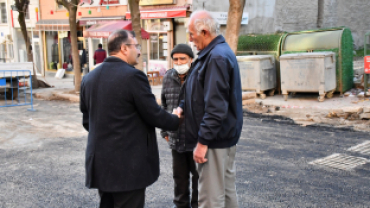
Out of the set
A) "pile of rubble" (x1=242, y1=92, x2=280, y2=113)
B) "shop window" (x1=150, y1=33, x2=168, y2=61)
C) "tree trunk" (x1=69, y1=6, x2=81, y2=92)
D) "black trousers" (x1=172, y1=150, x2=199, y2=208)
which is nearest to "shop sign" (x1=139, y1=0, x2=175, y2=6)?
"shop window" (x1=150, y1=33, x2=168, y2=61)

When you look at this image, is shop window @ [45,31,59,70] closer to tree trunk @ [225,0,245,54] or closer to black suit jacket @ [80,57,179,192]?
tree trunk @ [225,0,245,54]

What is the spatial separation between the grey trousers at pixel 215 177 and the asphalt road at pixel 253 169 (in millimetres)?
1114

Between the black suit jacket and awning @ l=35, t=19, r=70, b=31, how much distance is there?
2286cm

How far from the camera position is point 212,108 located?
289 cm

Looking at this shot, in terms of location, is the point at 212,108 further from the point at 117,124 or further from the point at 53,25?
the point at 53,25

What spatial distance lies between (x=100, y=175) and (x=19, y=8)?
54.3 feet

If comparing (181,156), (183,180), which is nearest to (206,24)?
(181,156)

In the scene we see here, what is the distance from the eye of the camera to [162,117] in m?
2.99

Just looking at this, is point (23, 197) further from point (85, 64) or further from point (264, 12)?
point (85, 64)

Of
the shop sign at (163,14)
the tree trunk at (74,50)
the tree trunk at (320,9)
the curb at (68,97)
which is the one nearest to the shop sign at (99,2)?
the shop sign at (163,14)

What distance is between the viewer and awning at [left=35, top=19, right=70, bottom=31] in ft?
80.8

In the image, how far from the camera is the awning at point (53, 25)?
80.8ft

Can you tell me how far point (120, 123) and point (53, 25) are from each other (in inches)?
959

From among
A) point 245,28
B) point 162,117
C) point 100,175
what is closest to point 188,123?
point 162,117
